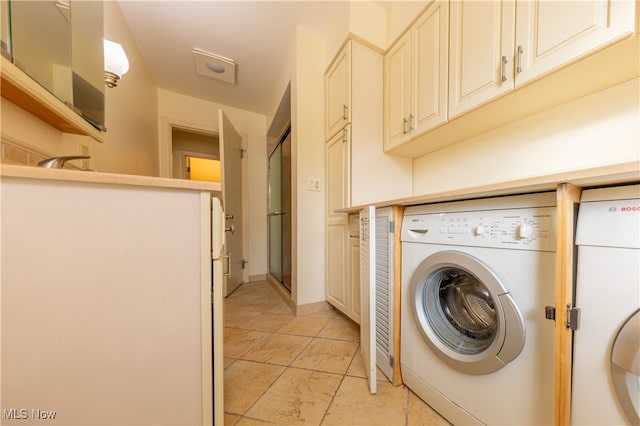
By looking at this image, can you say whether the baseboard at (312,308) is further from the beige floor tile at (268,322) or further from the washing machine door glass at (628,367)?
the washing machine door glass at (628,367)

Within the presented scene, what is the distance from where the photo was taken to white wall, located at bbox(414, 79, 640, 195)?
33.9 inches

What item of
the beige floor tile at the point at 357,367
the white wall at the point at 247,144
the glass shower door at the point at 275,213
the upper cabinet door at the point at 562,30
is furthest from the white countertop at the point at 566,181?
the white wall at the point at 247,144

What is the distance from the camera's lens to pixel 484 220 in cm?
67

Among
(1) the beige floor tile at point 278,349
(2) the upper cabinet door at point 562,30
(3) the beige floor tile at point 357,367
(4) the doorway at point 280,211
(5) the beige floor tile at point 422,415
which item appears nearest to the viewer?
(2) the upper cabinet door at point 562,30

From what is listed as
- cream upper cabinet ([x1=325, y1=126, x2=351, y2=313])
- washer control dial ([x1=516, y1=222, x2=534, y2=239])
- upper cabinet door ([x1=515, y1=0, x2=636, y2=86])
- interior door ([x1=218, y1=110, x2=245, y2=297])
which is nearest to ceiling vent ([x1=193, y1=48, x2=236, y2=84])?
interior door ([x1=218, y1=110, x2=245, y2=297])

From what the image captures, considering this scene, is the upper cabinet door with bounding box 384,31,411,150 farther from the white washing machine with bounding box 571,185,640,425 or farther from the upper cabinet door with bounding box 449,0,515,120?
the white washing machine with bounding box 571,185,640,425

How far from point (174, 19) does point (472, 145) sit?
2457 mm

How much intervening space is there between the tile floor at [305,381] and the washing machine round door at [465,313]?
304 millimetres

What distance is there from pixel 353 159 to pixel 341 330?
1230 millimetres

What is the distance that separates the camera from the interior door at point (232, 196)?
2.16 m

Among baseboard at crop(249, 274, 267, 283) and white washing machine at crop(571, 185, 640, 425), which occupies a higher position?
white washing machine at crop(571, 185, 640, 425)

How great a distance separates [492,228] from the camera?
650 mm

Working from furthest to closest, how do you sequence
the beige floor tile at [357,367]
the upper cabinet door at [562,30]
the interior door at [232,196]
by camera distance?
the interior door at [232,196]
the beige floor tile at [357,367]
the upper cabinet door at [562,30]

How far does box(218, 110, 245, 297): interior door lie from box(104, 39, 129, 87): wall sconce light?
870 millimetres
